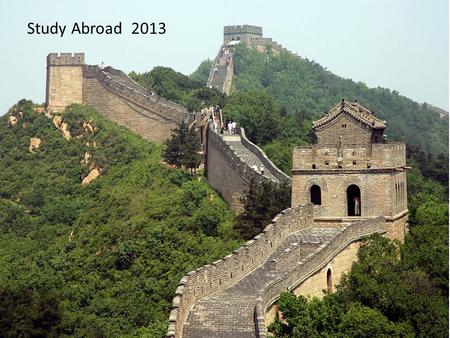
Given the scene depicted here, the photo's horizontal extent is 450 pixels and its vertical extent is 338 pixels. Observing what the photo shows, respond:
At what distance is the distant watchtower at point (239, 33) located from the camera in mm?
104819

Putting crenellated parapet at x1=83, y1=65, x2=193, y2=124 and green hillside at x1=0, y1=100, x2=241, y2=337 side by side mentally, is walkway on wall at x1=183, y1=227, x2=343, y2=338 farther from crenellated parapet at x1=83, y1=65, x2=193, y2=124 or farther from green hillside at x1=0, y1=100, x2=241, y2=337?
crenellated parapet at x1=83, y1=65, x2=193, y2=124

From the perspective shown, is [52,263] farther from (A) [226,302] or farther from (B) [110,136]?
(A) [226,302]

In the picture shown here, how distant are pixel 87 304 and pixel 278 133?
65.3 ft

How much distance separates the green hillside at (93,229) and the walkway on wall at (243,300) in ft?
14.6

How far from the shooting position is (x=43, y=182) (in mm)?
50844

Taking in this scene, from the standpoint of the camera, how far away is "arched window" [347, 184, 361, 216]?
28.5 metres

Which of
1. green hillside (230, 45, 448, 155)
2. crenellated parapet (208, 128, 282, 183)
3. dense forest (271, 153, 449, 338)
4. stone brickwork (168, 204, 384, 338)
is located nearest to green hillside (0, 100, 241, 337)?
crenellated parapet (208, 128, 282, 183)

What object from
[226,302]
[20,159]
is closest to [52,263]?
[20,159]

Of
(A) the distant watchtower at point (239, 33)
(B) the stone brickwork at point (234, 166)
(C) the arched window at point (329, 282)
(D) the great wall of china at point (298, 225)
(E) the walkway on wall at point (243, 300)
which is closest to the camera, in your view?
(E) the walkway on wall at point (243, 300)

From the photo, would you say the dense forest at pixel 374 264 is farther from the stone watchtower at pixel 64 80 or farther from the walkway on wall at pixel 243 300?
the stone watchtower at pixel 64 80

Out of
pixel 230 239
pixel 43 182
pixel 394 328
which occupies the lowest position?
pixel 394 328

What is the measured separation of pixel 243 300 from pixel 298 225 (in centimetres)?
719

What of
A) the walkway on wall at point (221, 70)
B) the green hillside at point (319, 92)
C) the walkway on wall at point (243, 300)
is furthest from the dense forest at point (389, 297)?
the green hillside at point (319, 92)

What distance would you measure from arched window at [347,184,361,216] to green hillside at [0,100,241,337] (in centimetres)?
467
